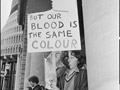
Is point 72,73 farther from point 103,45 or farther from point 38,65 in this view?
point 103,45

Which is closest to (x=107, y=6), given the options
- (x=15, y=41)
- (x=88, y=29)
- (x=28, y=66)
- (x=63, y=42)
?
(x=88, y=29)

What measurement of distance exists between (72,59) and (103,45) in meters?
2.07

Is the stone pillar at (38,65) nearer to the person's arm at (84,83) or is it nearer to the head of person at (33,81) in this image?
the head of person at (33,81)

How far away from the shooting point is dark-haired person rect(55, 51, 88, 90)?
493 cm

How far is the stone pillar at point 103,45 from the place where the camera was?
287cm

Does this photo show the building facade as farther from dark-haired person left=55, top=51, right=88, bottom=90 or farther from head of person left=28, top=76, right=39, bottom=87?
dark-haired person left=55, top=51, right=88, bottom=90

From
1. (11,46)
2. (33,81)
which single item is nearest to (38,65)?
(33,81)

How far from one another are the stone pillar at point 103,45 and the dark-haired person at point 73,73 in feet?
5.83

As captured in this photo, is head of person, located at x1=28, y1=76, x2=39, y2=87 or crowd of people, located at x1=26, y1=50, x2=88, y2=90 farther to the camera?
head of person, located at x1=28, y1=76, x2=39, y2=87

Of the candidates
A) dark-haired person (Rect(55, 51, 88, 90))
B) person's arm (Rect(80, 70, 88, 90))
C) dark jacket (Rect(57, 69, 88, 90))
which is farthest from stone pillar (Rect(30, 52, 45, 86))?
person's arm (Rect(80, 70, 88, 90))

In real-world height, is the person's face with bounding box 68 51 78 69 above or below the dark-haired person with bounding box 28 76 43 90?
above

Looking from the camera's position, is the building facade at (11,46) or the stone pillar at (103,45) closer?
the stone pillar at (103,45)

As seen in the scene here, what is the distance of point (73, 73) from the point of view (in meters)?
5.02

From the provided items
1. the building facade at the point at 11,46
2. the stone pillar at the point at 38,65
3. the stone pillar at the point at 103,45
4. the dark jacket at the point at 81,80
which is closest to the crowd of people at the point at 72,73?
the dark jacket at the point at 81,80
